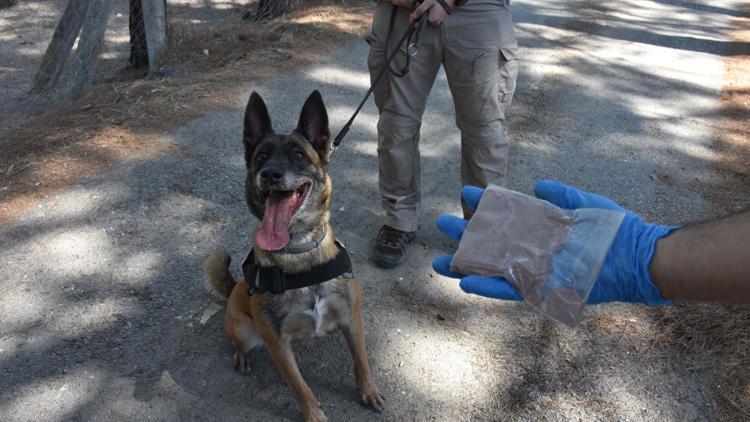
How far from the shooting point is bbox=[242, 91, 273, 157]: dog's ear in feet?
10.1

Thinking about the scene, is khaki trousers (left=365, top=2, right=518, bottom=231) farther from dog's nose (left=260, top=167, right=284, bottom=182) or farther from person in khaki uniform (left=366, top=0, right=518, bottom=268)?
dog's nose (left=260, top=167, right=284, bottom=182)

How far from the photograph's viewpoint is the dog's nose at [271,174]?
271 centimetres

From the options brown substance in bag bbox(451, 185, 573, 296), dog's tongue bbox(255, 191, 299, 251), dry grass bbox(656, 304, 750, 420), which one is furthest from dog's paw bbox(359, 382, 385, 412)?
dry grass bbox(656, 304, 750, 420)

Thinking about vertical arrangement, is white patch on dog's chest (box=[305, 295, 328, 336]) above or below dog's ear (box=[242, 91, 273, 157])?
below

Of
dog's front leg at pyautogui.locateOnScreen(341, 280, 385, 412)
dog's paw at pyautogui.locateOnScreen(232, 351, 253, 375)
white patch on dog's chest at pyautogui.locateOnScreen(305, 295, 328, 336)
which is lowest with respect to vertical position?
dog's paw at pyautogui.locateOnScreen(232, 351, 253, 375)

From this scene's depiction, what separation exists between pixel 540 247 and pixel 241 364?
196cm

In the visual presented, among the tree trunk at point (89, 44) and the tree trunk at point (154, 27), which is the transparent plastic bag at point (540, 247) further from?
the tree trunk at point (154, 27)

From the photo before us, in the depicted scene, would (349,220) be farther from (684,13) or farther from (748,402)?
(684,13)

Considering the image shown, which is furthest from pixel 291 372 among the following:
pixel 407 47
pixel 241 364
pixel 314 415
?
pixel 407 47

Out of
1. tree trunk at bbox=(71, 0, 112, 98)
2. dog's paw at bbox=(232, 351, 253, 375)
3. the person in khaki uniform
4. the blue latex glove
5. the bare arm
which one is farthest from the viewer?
tree trunk at bbox=(71, 0, 112, 98)

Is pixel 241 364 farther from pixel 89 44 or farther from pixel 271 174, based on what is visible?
pixel 89 44

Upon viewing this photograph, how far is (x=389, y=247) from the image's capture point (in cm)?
410

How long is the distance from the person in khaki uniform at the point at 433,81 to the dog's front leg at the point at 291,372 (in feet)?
4.54

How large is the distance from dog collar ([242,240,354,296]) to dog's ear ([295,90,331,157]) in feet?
2.31
